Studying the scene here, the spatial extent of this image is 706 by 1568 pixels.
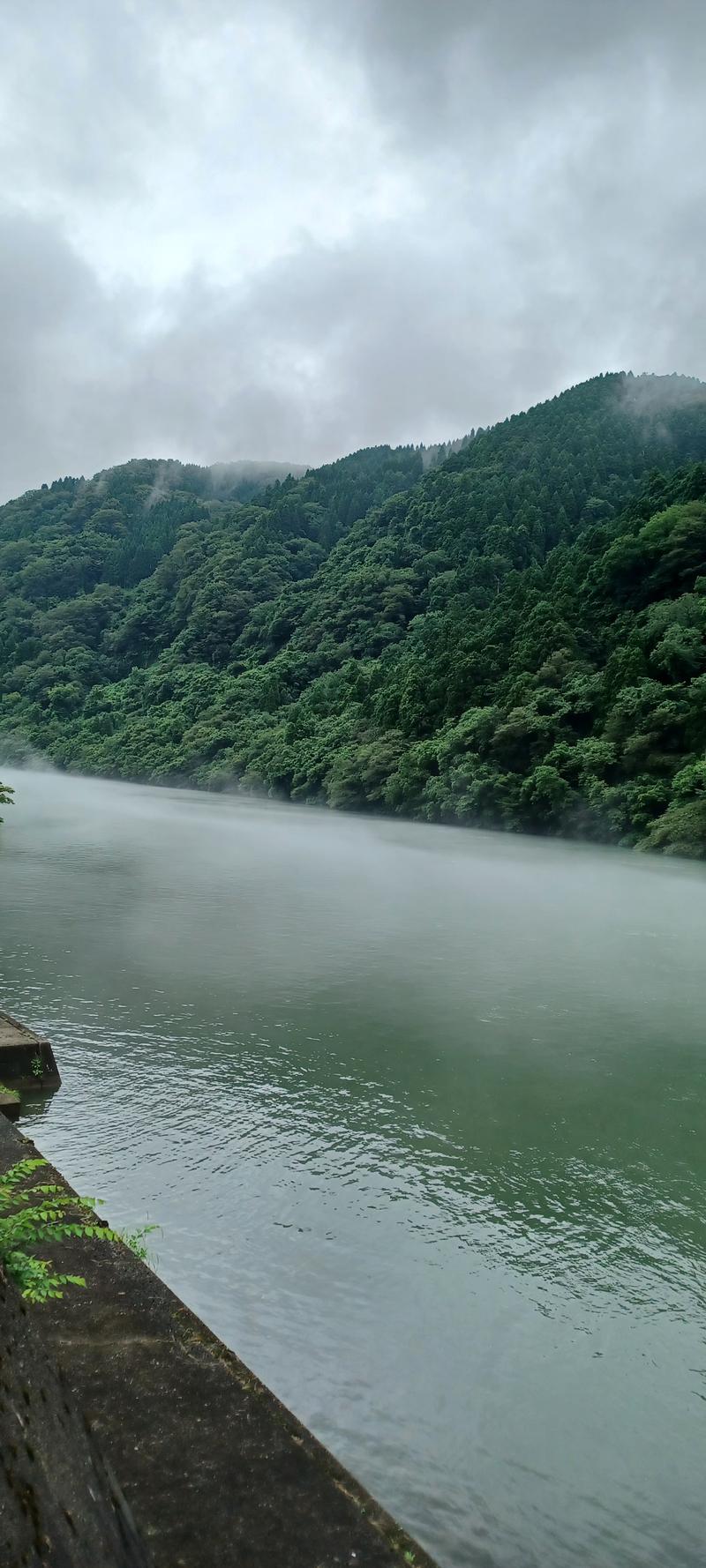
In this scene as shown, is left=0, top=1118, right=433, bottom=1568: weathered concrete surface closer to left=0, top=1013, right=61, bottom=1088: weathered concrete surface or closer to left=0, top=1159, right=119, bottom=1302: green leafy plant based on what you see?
left=0, top=1159, right=119, bottom=1302: green leafy plant

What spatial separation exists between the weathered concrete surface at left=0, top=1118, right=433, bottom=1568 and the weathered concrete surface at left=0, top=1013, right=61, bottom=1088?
428 centimetres

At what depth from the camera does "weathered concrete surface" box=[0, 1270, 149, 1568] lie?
1831 mm

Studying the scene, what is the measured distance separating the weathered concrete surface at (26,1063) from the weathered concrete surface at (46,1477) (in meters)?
6.13

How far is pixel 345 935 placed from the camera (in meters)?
16.4

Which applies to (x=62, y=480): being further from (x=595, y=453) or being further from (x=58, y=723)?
(x=595, y=453)

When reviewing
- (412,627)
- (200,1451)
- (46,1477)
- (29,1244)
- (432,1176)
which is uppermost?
(412,627)

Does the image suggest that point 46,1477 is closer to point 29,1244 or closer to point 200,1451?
point 200,1451

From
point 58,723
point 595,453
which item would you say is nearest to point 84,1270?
point 58,723

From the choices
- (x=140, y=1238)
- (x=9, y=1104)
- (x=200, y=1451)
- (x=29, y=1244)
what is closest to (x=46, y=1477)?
(x=200, y=1451)

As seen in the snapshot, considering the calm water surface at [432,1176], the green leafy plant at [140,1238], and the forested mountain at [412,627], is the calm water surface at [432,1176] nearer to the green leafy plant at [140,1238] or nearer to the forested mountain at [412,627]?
the green leafy plant at [140,1238]

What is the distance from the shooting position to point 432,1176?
7383mm

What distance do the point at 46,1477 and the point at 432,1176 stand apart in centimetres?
578

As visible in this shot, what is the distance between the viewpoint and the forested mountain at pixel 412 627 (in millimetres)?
37188

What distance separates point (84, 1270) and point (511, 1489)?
2068mm
